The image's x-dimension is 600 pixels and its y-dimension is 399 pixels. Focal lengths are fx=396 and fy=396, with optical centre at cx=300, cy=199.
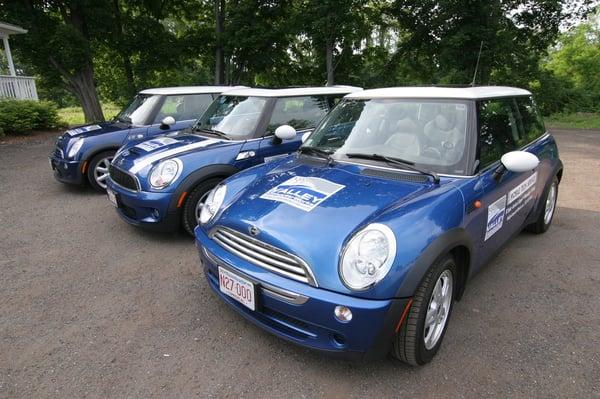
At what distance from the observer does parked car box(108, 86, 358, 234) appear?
3.96 meters

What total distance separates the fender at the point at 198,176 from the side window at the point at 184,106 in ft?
8.57

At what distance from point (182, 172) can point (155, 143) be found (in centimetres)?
92

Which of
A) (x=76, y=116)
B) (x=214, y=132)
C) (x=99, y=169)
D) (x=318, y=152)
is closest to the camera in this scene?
(x=318, y=152)

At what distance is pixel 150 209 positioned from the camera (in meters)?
3.95

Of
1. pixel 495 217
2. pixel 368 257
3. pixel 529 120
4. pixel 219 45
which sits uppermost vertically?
pixel 219 45

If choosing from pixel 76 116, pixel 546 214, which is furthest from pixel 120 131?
pixel 76 116

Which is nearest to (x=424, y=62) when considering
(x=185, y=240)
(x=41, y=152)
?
(x=41, y=152)

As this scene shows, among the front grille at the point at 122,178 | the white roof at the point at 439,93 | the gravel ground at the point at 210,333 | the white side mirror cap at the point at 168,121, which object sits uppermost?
the white roof at the point at 439,93

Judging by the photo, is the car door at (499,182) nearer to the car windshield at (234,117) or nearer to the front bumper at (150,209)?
the car windshield at (234,117)

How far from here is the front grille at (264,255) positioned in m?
2.11

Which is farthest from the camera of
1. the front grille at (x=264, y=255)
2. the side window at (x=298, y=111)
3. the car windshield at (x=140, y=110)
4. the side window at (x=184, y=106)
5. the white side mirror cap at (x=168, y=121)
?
the side window at (x=184, y=106)

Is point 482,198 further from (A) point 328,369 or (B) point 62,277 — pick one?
(B) point 62,277

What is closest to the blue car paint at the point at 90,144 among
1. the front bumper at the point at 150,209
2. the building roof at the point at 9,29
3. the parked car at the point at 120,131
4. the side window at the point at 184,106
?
the parked car at the point at 120,131

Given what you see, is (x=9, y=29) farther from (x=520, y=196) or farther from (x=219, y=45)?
(x=520, y=196)
